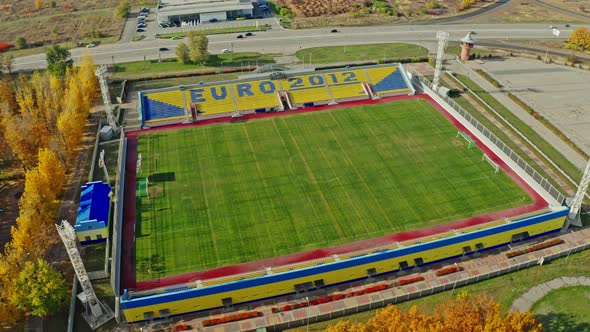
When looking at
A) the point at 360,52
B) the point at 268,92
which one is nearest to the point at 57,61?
the point at 268,92

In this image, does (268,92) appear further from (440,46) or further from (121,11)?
(121,11)

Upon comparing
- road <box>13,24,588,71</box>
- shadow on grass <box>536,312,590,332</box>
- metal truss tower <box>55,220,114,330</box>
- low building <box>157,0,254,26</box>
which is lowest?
shadow on grass <box>536,312,590,332</box>

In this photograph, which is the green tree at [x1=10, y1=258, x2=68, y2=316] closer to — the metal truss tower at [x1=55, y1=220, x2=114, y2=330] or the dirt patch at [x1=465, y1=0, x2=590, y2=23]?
the metal truss tower at [x1=55, y1=220, x2=114, y2=330]

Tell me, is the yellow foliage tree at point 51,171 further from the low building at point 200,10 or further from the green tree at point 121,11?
the green tree at point 121,11

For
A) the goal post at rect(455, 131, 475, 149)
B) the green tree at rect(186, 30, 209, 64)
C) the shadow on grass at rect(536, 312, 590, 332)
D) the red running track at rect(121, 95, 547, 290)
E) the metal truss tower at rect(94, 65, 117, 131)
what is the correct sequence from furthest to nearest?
the green tree at rect(186, 30, 209, 64) < the goal post at rect(455, 131, 475, 149) < the metal truss tower at rect(94, 65, 117, 131) < the red running track at rect(121, 95, 547, 290) < the shadow on grass at rect(536, 312, 590, 332)

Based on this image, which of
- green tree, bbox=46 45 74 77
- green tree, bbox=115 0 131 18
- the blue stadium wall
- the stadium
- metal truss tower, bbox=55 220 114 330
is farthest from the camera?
green tree, bbox=115 0 131 18

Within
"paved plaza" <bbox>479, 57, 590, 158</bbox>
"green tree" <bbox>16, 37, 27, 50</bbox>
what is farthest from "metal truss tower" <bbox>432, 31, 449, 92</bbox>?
"green tree" <bbox>16, 37, 27, 50</bbox>

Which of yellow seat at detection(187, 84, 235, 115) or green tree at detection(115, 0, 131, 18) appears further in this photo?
green tree at detection(115, 0, 131, 18)
